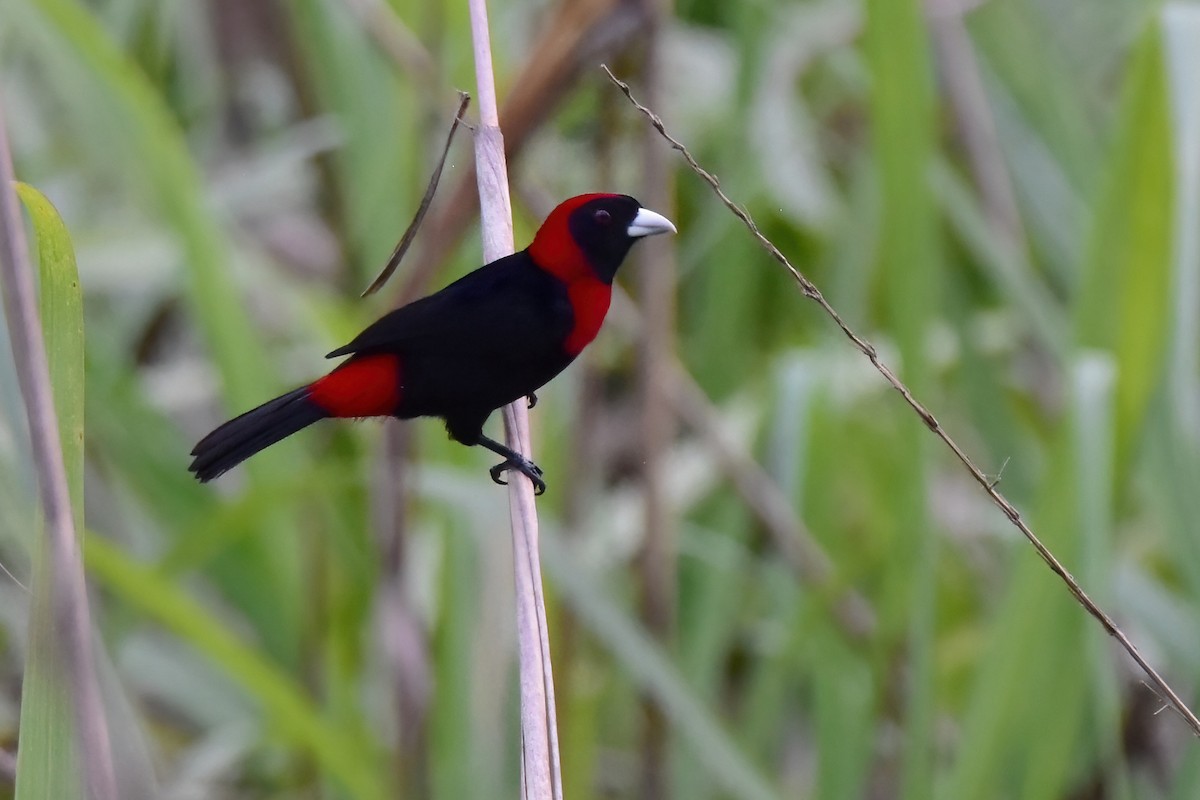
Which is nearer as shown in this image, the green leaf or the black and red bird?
the black and red bird

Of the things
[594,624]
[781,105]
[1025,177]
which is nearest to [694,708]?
[594,624]

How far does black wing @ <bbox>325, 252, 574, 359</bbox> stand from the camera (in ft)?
2.83

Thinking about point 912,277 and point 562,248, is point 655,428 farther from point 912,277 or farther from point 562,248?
point 562,248

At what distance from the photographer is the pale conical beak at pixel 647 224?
90 cm

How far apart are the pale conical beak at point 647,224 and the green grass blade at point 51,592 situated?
0.36m

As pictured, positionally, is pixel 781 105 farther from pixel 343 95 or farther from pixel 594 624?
pixel 594 624

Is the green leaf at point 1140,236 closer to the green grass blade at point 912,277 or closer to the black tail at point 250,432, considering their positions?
the green grass blade at point 912,277

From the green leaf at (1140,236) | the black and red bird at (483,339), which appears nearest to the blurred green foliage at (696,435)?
the green leaf at (1140,236)

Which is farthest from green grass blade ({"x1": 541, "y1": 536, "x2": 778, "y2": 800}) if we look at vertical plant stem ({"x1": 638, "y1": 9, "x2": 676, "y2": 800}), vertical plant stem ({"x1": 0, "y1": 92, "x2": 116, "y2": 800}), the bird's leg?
vertical plant stem ({"x1": 0, "y1": 92, "x2": 116, "y2": 800})

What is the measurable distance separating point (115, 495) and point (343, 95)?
2.21 ft

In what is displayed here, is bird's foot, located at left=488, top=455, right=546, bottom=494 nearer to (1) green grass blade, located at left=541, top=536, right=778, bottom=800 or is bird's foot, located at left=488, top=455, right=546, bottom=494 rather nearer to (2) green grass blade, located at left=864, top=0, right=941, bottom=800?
(1) green grass blade, located at left=541, top=536, right=778, bottom=800

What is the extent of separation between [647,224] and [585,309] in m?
0.08

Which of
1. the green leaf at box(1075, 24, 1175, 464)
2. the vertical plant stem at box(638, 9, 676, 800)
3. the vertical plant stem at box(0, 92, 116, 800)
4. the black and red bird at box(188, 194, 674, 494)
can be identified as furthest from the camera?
the vertical plant stem at box(638, 9, 676, 800)

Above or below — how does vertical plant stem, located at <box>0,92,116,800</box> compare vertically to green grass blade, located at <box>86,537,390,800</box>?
below
